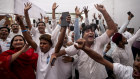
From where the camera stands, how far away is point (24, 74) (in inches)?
70.4

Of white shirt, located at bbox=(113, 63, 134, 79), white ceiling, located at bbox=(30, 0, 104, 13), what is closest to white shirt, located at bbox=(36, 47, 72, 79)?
white shirt, located at bbox=(113, 63, 134, 79)

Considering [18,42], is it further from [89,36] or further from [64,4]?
[64,4]

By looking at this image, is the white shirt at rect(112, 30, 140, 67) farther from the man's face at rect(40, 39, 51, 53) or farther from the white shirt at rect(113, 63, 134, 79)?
the man's face at rect(40, 39, 51, 53)

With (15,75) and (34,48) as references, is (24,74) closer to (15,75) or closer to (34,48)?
(15,75)

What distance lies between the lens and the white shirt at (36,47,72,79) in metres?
1.71

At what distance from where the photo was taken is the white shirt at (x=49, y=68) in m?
1.71

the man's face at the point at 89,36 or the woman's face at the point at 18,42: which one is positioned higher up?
the man's face at the point at 89,36

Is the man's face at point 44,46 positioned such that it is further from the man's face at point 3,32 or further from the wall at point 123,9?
the wall at point 123,9

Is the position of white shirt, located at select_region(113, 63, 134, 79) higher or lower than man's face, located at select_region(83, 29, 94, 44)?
lower

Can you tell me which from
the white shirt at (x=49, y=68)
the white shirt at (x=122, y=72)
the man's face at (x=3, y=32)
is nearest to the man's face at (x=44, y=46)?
the white shirt at (x=49, y=68)

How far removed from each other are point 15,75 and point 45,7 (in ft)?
15.1

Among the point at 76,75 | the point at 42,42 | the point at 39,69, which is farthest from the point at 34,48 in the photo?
the point at 76,75

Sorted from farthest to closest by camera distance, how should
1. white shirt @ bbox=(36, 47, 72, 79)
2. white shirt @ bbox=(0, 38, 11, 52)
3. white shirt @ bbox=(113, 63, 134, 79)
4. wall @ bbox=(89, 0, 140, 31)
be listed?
wall @ bbox=(89, 0, 140, 31)
white shirt @ bbox=(0, 38, 11, 52)
white shirt @ bbox=(36, 47, 72, 79)
white shirt @ bbox=(113, 63, 134, 79)

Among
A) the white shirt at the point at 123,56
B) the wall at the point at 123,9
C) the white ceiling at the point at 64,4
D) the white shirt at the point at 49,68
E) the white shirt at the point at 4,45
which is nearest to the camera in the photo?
the white shirt at the point at 49,68
